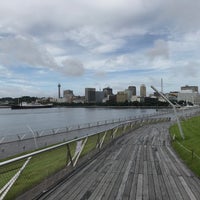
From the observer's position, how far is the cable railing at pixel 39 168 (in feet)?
23.0

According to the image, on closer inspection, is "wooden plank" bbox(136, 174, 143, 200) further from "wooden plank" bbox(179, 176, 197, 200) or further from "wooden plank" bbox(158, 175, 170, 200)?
"wooden plank" bbox(179, 176, 197, 200)

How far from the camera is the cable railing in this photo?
7000mm

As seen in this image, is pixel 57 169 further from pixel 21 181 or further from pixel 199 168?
pixel 199 168

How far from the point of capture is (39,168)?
10.0 metres

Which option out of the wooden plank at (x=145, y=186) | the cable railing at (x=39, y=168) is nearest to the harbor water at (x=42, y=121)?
the cable railing at (x=39, y=168)

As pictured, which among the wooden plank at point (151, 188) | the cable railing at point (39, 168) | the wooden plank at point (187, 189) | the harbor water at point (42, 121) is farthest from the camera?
the harbor water at point (42, 121)

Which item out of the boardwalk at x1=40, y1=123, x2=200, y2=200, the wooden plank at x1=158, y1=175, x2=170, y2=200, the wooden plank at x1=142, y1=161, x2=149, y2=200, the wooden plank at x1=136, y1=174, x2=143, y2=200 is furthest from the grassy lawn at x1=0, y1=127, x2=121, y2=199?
the wooden plank at x1=158, y1=175, x2=170, y2=200

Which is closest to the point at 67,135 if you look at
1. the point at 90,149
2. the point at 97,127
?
the point at 97,127

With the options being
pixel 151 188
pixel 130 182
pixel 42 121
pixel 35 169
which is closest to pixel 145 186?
pixel 151 188

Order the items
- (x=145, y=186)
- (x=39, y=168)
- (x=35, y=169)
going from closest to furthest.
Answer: (x=35, y=169)
(x=145, y=186)
(x=39, y=168)

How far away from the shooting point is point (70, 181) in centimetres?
1009

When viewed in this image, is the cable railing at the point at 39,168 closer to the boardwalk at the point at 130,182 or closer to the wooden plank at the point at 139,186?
the boardwalk at the point at 130,182

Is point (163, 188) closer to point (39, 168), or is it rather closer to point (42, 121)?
point (39, 168)

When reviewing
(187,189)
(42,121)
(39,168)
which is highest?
(39,168)
